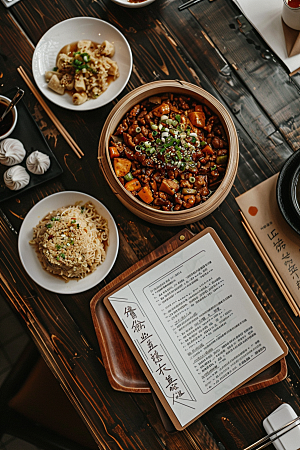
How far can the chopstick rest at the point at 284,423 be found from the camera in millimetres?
1666

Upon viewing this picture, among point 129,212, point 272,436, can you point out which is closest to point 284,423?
point 272,436

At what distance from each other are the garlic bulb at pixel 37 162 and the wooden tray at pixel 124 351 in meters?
0.77

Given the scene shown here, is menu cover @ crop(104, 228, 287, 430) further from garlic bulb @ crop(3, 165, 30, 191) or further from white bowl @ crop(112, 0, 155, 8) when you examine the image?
white bowl @ crop(112, 0, 155, 8)

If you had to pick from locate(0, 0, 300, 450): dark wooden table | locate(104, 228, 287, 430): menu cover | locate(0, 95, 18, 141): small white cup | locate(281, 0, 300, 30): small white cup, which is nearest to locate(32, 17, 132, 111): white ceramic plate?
locate(0, 0, 300, 450): dark wooden table

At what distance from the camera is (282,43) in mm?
1809

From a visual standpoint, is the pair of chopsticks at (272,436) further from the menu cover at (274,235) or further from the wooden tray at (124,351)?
the menu cover at (274,235)

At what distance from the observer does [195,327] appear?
1752 mm

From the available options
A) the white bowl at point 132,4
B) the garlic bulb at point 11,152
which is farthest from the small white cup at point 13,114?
the white bowl at point 132,4

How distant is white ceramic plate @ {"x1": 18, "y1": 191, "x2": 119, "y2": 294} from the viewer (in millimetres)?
1747

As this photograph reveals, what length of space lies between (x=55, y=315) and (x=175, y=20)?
6.42ft

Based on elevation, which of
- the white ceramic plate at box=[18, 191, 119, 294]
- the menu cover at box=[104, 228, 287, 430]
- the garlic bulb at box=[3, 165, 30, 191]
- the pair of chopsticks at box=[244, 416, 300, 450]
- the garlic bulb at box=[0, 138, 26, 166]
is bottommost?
the pair of chopsticks at box=[244, 416, 300, 450]

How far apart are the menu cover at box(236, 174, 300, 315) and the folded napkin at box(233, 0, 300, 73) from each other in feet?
2.31

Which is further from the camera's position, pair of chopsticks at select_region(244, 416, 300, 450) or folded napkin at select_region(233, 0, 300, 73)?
folded napkin at select_region(233, 0, 300, 73)

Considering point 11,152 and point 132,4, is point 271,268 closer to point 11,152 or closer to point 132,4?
point 11,152
